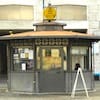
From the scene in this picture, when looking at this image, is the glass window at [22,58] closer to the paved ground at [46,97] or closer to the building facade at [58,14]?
the paved ground at [46,97]

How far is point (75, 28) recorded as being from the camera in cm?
3397

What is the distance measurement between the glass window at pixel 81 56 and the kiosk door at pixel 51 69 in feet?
2.10

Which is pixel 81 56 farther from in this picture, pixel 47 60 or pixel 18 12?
pixel 18 12

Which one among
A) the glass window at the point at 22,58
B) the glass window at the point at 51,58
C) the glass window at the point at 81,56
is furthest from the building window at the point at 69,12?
the glass window at the point at 51,58

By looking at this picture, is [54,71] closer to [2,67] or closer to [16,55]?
[16,55]

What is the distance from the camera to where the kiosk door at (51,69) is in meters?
21.8

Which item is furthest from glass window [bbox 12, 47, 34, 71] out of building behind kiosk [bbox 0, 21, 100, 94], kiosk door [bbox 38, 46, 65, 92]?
kiosk door [bbox 38, 46, 65, 92]

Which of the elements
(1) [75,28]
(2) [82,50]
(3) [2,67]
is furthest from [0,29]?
(2) [82,50]

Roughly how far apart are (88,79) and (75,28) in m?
11.7

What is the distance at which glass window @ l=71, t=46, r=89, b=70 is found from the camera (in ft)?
73.2

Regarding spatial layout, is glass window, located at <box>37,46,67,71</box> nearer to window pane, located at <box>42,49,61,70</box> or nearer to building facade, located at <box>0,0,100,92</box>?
window pane, located at <box>42,49,61,70</box>

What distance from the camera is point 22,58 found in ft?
73.4

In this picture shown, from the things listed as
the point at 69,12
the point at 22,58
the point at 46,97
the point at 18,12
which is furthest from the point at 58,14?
the point at 46,97

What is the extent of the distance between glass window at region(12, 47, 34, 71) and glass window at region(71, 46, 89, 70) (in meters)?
1.77
